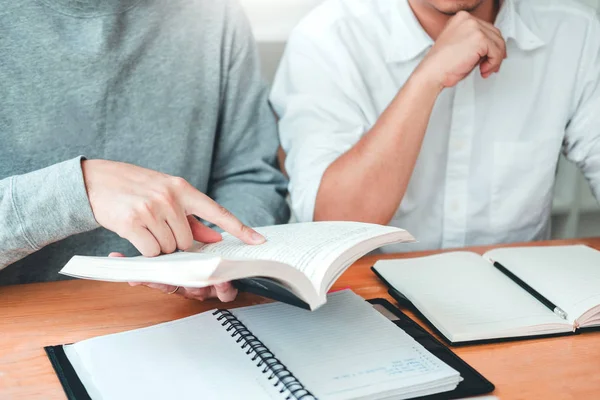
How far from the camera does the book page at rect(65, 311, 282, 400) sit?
0.67 metres

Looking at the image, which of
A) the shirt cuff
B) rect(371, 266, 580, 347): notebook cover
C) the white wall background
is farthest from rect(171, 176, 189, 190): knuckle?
the white wall background

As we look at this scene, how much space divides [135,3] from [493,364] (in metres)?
0.84

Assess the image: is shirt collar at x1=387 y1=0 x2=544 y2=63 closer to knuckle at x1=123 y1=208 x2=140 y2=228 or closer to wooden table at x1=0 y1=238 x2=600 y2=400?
wooden table at x1=0 y1=238 x2=600 y2=400

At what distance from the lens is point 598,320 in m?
0.88

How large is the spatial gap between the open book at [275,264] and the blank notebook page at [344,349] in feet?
0.19

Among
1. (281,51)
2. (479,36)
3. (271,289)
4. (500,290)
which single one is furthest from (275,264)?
(281,51)

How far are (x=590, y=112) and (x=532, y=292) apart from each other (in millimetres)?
616

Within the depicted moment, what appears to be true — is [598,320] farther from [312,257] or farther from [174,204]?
[174,204]

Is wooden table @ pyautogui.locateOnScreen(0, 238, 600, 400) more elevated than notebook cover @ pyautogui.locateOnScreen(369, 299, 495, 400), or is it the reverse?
notebook cover @ pyautogui.locateOnScreen(369, 299, 495, 400)

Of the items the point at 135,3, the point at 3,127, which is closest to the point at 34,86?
the point at 3,127

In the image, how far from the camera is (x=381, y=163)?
1.21 m

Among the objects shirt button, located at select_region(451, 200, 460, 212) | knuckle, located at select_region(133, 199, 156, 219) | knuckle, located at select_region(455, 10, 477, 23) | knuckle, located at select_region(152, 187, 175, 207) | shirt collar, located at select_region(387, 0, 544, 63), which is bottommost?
shirt button, located at select_region(451, 200, 460, 212)

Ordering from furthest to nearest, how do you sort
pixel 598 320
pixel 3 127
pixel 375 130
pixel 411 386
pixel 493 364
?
pixel 375 130
pixel 3 127
pixel 598 320
pixel 493 364
pixel 411 386

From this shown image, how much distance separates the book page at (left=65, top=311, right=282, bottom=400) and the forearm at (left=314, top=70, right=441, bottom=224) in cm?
46
